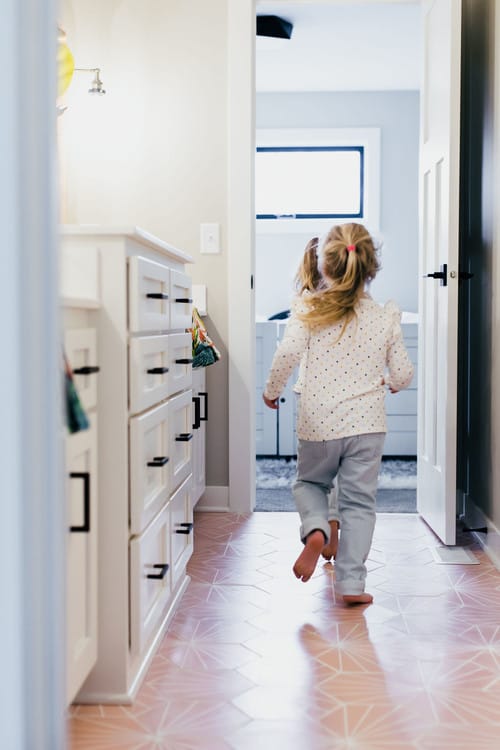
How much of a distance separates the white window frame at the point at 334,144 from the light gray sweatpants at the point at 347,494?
3.19m

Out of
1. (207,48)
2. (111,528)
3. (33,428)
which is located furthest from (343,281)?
(33,428)

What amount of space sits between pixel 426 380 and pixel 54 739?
246 centimetres

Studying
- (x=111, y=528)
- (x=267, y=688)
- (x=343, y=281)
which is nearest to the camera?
(x=111, y=528)

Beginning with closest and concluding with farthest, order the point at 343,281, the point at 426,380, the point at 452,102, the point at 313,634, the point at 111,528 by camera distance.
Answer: the point at 111,528 → the point at 313,634 → the point at 343,281 → the point at 452,102 → the point at 426,380

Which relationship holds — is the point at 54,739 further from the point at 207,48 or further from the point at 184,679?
the point at 207,48

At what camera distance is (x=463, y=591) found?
2.22 meters

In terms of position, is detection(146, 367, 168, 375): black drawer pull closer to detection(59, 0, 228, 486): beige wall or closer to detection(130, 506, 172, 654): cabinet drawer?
detection(130, 506, 172, 654): cabinet drawer

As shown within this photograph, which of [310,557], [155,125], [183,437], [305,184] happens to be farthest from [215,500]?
[305,184]

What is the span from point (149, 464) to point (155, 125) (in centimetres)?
185

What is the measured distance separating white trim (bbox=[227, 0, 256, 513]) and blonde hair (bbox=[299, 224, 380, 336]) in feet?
2.82

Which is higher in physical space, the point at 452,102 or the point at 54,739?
the point at 452,102

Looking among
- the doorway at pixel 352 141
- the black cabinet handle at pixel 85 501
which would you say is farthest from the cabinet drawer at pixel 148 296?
the doorway at pixel 352 141

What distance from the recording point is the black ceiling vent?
403cm

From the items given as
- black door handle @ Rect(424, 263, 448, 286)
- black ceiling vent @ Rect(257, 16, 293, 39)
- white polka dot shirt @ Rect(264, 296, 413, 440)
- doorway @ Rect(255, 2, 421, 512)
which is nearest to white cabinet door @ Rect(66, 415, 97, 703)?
white polka dot shirt @ Rect(264, 296, 413, 440)
